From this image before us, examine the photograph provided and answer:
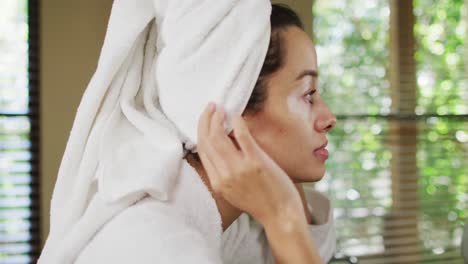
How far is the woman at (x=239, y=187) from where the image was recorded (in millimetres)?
751

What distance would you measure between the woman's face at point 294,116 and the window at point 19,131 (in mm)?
986

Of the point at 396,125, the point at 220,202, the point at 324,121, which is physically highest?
the point at 324,121

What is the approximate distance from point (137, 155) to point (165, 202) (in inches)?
3.0

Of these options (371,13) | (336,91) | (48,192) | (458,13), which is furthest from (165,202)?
(458,13)

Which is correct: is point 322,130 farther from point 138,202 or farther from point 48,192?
point 48,192

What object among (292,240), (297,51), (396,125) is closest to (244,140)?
(292,240)

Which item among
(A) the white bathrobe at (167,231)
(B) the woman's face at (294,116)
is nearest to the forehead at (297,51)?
(B) the woman's face at (294,116)

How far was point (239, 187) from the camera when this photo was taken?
758mm

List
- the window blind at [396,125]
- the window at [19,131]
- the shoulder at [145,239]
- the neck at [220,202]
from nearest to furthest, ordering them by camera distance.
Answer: the shoulder at [145,239] → the neck at [220,202] → the window at [19,131] → the window blind at [396,125]

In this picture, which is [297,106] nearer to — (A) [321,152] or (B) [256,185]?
(A) [321,152]

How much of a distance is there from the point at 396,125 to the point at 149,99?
1.44m

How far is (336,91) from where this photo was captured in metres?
2.04

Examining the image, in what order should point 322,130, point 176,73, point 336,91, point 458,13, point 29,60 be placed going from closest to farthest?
point 176,73, point 322,130, point 29,60, point 336,91, point 458,13

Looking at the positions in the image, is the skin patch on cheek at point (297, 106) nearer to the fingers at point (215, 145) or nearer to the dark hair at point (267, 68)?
the dark hair at point (267, 68)
